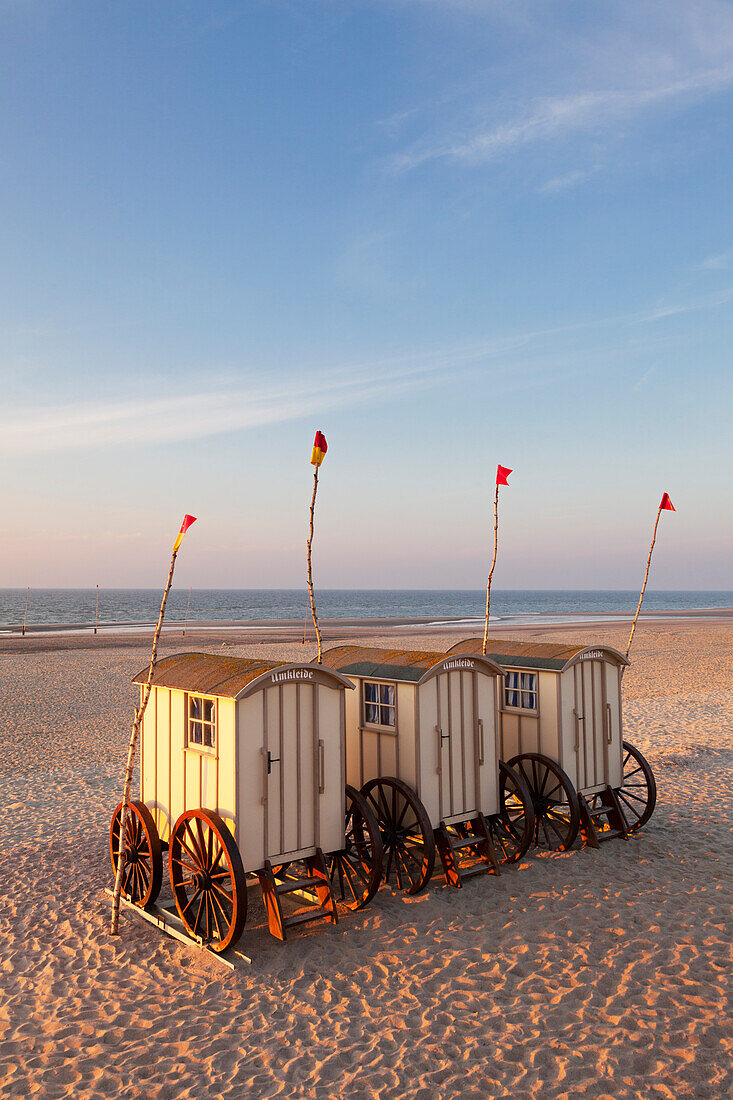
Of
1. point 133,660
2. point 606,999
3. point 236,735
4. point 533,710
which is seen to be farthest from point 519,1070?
point 133,660

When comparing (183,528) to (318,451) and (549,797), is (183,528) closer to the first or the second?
(318,451)

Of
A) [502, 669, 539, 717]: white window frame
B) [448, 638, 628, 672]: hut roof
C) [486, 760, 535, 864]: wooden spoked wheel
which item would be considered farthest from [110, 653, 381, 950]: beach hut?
[502, 669, 539, 717]: white window frame

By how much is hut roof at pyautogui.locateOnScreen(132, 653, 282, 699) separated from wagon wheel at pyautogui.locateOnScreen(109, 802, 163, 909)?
1.64 meters

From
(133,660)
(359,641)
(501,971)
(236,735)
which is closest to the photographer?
(501,971)

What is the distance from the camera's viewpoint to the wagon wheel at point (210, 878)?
7.14m

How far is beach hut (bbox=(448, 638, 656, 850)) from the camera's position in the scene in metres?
10.2

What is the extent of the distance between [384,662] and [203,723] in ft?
9.09

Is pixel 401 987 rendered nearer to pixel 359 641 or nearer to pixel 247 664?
pixel 247 664

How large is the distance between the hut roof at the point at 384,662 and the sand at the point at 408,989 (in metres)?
2.68

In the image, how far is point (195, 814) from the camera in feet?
25.1

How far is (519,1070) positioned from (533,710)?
5375 mm

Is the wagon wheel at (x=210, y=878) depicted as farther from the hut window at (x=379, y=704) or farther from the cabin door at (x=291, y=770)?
the hut window at (x=379, y=704)

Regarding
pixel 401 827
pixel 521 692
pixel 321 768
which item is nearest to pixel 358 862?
pixel 401 827

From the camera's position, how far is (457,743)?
9.30 meters
